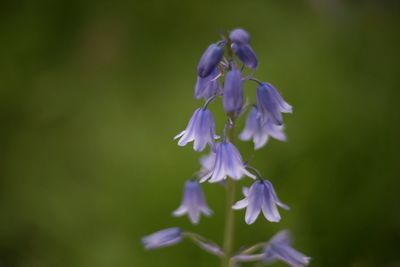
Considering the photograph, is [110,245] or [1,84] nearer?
[110,245]

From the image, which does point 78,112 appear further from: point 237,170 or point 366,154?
point 237,170

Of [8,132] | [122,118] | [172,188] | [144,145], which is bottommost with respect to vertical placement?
[172,188]

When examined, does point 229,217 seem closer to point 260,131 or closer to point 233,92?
point 260,131

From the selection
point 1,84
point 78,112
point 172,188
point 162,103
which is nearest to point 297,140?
point 172,188

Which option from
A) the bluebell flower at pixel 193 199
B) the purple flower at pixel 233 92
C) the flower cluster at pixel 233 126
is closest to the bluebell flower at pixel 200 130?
the flower cluster at pixel 233 126

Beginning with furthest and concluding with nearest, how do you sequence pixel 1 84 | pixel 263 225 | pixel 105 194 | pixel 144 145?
pixel 1 84 → pixel 144 145 → pixel 105 194 → pixel 263 225

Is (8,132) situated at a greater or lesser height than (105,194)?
greater

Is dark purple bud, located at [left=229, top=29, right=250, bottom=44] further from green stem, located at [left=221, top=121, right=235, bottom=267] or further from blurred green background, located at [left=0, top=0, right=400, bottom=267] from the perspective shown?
blurred green background, located at [left=0, top=0, right=400, bottom=267]

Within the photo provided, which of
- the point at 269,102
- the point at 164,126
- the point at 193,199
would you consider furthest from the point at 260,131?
the point at 164,126
